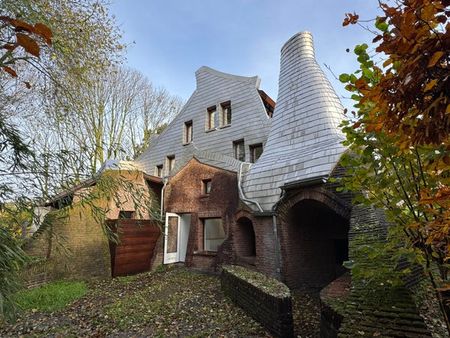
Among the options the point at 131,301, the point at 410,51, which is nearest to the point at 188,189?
the point at 131,301

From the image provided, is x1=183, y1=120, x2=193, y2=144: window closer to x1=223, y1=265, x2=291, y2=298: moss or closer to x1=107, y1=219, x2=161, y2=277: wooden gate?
x1=107, y1=219, x2=161, y2=277: wooden gate

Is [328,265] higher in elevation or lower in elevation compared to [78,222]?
lower

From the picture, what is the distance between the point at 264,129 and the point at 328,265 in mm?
5969

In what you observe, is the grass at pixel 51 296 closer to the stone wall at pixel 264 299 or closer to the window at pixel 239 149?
the stone wall at pixel 264 299

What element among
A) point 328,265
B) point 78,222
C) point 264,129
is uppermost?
point 264,129

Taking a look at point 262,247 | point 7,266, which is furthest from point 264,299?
point 7,266

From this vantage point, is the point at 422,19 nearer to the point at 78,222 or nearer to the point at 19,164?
the point at 19,164

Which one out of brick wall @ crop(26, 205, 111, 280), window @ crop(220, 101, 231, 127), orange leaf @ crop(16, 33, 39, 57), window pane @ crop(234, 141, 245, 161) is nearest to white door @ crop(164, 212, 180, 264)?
brick wall @ crop(26, 205, 111, 280)

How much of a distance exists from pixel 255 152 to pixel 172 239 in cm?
538

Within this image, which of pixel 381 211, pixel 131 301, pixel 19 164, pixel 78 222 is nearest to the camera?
pixel 19 164

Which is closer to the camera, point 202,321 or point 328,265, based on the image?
point 202,321

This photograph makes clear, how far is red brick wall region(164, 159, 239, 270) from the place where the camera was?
34.4ft

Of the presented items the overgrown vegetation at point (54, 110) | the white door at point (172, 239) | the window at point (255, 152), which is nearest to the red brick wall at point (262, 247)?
the window at point (255, 152)

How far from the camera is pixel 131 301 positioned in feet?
25.5
